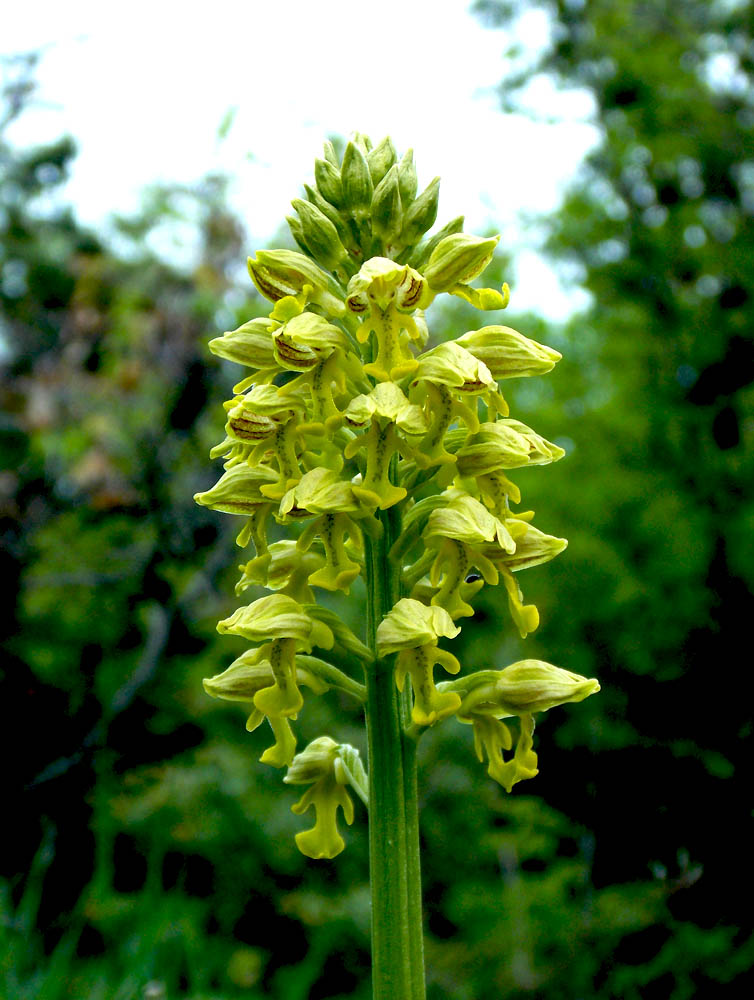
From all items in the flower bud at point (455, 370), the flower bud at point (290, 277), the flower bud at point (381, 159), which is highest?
the flower bud at point (381, 159)

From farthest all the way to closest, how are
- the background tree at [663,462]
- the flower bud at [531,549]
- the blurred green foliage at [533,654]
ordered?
the background tree at [663,462]
the blurred green foliage at [533,654]
the flower bud at [531,549]

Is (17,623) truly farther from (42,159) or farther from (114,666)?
(42,159)

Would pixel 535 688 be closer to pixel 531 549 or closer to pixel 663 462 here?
pixel 531 549

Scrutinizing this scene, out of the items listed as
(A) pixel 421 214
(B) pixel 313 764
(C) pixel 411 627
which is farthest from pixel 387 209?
(B) pixel 313 764

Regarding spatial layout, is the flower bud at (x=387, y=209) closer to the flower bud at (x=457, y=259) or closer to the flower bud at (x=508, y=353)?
the flower bud at (x=457, y=259)

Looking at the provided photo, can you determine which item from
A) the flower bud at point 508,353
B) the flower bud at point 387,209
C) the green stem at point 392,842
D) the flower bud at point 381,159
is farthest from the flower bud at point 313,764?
the flower bud at point 381,159

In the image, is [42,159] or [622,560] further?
[42,159]

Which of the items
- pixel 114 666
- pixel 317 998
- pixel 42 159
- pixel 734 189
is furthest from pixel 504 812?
pixel 42 159

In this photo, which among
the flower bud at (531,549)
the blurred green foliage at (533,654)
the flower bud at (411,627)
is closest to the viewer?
the flower bud at (411,627)
